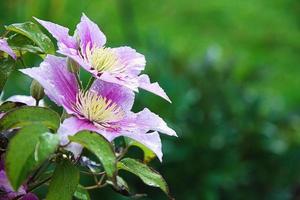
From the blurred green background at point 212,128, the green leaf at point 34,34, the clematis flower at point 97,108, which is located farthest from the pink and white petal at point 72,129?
the blurred green background at point 212,128

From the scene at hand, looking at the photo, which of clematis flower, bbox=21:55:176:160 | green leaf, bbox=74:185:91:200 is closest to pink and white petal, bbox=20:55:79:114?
clematis flower, bbox=21:55:176:160

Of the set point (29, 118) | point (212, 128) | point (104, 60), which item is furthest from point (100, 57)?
point (212, 128)

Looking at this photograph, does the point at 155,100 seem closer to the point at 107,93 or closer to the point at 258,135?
the point at 258,135

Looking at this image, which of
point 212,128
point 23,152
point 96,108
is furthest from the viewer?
point 212,128

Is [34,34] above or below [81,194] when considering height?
above

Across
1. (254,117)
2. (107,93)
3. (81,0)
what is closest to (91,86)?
(107,93)

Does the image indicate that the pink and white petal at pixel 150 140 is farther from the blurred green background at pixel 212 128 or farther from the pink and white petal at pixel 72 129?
the blurred green background at pixel 212 128

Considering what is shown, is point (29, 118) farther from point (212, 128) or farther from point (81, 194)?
point (212, 128)

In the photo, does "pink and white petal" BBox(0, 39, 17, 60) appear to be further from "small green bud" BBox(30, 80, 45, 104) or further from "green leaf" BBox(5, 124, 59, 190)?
"green leaf" BBox(5, 124, 59, 190)
